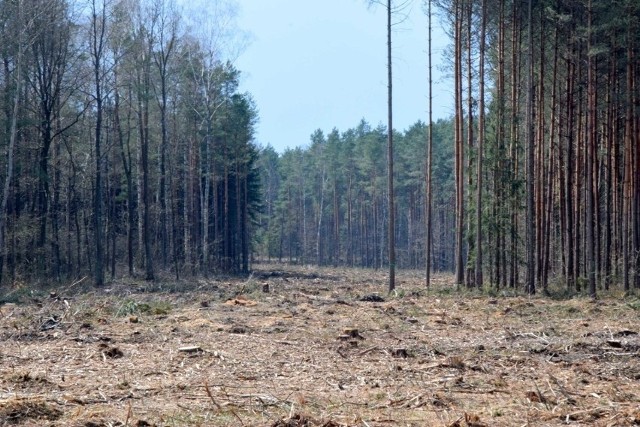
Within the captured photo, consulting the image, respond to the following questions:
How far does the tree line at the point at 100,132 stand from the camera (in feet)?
95.3

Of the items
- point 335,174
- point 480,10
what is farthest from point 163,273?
point 335,174

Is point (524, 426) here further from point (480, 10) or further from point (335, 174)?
point (335, 174)

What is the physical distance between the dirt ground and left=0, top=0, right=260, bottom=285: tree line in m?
12.8

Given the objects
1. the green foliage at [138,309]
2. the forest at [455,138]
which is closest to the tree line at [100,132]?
the forest at [455,138]

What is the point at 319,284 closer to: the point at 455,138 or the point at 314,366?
the point at 455,138

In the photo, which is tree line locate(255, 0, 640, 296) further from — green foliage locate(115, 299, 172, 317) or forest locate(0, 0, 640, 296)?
green foliage locate(115, 299, 172, 317)

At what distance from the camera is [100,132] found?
3309 cm

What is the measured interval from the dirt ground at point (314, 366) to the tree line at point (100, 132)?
42.0 feet

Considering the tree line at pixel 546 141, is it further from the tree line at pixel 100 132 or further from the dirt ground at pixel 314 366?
the tree line at pixel 100 132

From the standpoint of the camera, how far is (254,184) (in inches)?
2206

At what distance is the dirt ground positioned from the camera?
7344 millimetres

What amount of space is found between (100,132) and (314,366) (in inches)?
1001

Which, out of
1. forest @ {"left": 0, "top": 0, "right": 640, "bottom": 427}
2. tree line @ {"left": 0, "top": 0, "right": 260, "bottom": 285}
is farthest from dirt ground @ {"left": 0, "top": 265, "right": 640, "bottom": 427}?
tree line @ {"left": 0, "top": 0, "right": 260, "bottom": 285}

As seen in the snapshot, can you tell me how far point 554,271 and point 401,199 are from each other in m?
48.6
